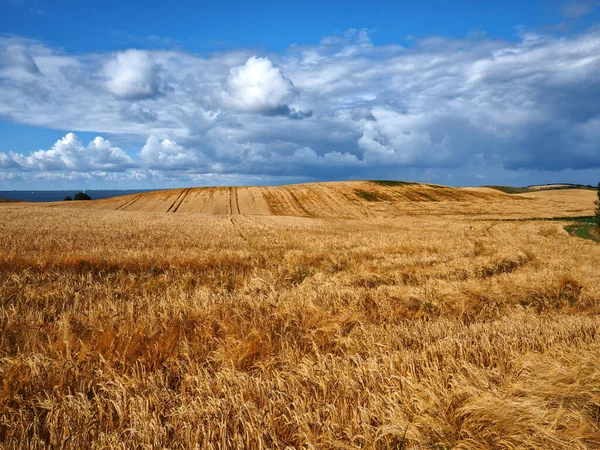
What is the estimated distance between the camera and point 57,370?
4.10 metres

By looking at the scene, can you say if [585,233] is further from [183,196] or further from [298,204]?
[183,196]

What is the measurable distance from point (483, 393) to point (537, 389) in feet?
1.98

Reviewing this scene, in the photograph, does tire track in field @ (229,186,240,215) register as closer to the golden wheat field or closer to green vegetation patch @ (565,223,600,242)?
green vegetation patch @ (565,223,600,242)

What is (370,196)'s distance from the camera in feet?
256

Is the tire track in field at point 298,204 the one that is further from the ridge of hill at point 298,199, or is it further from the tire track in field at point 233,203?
the tire track in field at point 233,203

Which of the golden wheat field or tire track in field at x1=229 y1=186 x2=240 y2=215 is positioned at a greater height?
tire track in field at x1=229 y1=186 x2=240 y2=215

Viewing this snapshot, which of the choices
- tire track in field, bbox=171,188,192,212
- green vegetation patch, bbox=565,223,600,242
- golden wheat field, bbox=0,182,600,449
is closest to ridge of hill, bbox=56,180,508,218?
tire track in field, bbox=171,188,192,212

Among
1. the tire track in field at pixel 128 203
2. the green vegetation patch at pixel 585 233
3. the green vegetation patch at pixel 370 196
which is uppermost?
the green vegetation patch at pixel 370 196

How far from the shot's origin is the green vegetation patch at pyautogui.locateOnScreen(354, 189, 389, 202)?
75438mm

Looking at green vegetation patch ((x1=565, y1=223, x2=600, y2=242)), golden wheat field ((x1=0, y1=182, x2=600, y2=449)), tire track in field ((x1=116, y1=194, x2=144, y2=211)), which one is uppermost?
tire track in field ((x1=116, y1=194, x2=144, y2=211))

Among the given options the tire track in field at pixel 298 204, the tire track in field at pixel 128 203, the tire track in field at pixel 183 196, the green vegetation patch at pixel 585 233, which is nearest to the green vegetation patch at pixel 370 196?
the tire track in field at pixel 298 204

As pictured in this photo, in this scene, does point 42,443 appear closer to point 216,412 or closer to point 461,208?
point 216,412

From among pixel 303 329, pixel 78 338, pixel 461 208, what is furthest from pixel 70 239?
pixel 461 208

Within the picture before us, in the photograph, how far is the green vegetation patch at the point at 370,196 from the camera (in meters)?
75.4
